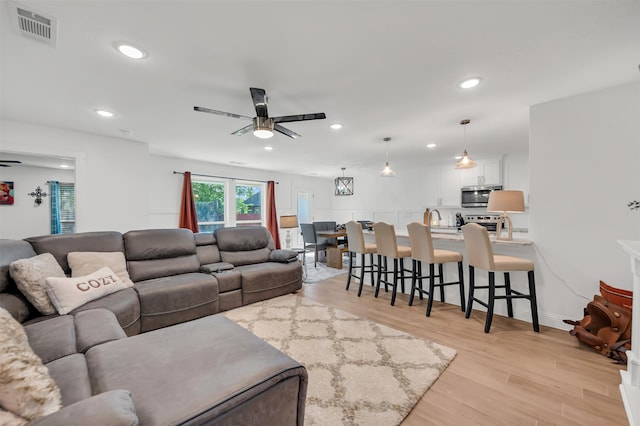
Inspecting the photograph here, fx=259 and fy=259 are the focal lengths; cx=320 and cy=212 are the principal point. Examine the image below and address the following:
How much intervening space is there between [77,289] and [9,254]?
24.1 inches

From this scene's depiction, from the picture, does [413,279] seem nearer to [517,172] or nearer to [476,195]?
[476,195]

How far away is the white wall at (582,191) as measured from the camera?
235cm

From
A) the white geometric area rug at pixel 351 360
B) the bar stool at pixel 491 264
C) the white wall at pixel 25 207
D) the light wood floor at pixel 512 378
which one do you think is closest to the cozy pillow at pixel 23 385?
the white geometric area rug at pixel 351 360

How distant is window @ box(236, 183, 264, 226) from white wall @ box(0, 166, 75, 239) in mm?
3797

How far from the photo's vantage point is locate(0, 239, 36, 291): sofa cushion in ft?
6.51

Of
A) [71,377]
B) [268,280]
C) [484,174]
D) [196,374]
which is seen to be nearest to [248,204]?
[268,280]

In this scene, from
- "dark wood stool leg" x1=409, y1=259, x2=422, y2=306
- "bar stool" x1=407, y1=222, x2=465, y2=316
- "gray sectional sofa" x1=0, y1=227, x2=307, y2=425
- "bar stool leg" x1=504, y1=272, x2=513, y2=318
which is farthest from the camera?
"dark wood stool leg" x1=409, y1=259, x2=422, y2=306

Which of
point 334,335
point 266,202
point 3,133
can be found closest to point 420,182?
point 266,202

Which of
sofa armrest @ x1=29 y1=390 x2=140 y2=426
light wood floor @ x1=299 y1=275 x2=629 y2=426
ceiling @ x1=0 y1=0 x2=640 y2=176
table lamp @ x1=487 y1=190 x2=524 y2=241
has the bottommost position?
light wood floor @ x1=299 y1=275 x2=629 y2=426

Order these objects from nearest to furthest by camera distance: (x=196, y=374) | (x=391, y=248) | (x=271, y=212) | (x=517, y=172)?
(x=196, y=374) → (x=391, y=248) → (x=517, y=172) → (x=271, y=212)

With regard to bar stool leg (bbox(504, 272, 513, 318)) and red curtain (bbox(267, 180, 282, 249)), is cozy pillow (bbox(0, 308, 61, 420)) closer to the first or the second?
bar stool leg (bbox(504, 272, 513, 318))

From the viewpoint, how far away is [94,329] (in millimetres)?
1623

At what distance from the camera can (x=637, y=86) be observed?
2293mm

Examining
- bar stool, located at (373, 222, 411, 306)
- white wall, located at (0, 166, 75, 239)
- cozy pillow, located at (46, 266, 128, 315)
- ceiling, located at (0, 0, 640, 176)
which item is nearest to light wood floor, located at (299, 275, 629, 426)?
bar stool, located at (373, 222, 411, 306)
